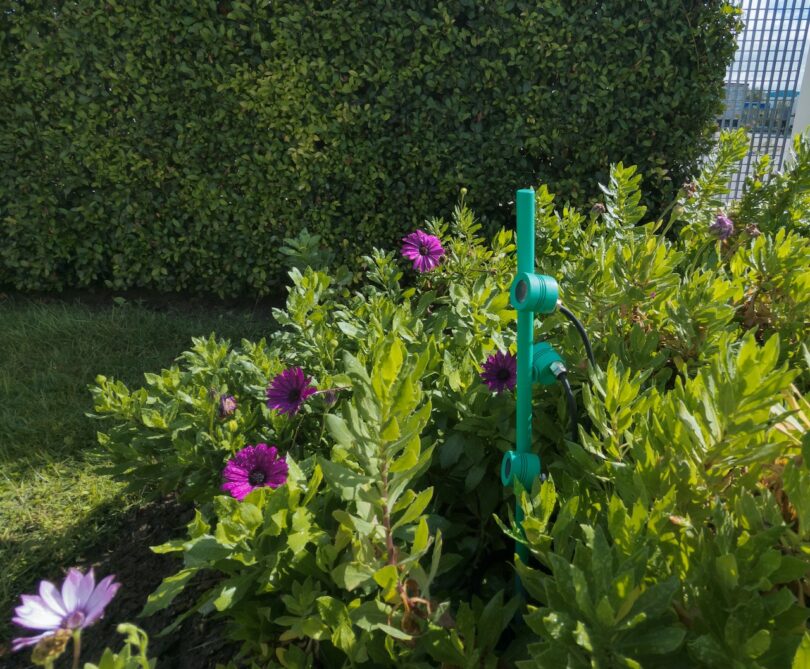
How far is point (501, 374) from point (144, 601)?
1228 millimetres

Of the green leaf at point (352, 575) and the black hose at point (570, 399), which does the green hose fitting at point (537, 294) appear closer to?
the black hose at point (570, 399)

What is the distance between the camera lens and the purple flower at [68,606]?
2.35ft

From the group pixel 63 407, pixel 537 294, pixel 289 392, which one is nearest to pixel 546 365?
pixel 537 294

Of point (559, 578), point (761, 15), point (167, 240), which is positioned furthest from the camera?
point (761, 15)

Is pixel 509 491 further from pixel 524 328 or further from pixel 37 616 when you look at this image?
pixel 37 616

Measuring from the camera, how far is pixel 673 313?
1365 mm

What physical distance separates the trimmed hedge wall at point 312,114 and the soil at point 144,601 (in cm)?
212

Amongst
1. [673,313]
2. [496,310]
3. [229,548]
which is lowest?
[229,548]

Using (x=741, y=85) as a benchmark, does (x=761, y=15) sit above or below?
above

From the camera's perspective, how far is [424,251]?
2.25 meters

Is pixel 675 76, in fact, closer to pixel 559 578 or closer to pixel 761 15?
pixel 761 15

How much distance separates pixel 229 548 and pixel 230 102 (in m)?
3.23

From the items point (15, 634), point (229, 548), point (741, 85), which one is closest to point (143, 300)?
point (15, 634)

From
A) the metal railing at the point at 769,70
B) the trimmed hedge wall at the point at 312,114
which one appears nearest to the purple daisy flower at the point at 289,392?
the trimmed hedge wall at the point at 312,114
